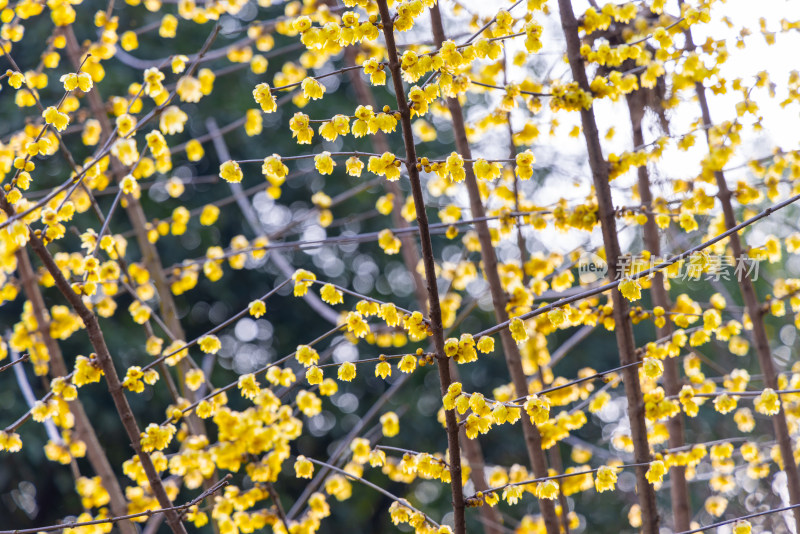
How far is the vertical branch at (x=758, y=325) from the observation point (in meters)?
2.56

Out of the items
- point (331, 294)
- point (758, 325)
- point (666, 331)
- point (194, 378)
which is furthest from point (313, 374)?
point (758, 325)

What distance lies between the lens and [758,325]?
2.68 meters

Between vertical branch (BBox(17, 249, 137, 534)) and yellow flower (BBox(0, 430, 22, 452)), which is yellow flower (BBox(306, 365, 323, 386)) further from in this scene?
vertical branch (BBox(17, 249, 137, 534))

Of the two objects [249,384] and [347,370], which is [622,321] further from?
[249,384]

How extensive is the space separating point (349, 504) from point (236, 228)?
3.02m

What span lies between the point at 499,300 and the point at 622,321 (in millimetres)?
507

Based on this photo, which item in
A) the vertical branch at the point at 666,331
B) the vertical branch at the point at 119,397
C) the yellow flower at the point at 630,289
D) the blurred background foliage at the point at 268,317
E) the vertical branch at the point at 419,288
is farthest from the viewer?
the blurred background foliage at the point at 268,317

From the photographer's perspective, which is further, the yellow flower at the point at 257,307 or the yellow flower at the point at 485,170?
the yellow flower at the point at 257,307

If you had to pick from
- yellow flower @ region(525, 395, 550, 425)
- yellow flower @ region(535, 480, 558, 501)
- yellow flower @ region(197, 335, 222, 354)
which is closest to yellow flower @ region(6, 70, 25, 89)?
yellow flower @ region(197, 335, 222, 354)

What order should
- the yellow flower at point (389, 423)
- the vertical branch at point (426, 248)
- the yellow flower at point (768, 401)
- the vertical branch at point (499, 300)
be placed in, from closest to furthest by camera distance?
the vertical branch at point (426, 248) < the yellow flower at point (768, 401) < the vertical branch at point (499, 300) < the yellow flower at point (389, 423)

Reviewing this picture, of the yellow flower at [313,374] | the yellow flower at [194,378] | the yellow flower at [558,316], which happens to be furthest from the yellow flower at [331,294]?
the yellow flower at [194,378]

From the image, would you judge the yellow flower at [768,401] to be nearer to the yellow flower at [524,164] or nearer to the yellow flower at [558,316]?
the yellow flower at [558,316]

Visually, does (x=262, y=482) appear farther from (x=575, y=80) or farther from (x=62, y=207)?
(x=575, y=80)

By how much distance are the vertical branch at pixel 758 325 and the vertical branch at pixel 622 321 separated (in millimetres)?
635
